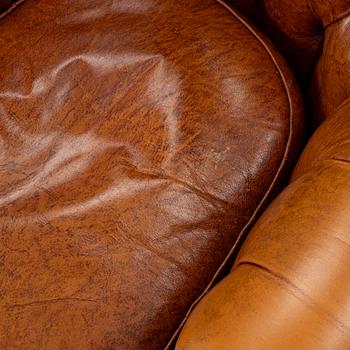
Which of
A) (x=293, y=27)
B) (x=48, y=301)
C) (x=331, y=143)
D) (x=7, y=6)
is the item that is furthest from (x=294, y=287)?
(x=7, y=6)

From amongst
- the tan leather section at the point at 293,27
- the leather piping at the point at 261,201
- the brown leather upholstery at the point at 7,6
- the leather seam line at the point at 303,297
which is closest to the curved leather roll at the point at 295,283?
the leather seam line at the point at 303,297

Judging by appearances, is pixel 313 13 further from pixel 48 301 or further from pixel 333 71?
pixel 48 301

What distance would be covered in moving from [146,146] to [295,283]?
37cm

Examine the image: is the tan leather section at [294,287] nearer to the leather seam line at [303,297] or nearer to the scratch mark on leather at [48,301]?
the leather seam line at [303,297]

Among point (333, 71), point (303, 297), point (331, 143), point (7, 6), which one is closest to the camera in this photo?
point (303, 297)

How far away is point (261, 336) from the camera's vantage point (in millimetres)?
492

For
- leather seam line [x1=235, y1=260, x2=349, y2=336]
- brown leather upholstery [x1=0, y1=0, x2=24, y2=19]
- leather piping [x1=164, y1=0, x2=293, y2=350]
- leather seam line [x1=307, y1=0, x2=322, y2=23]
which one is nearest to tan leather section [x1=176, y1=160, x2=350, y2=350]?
leather seam line [x1=235, y1=260, x2=349, y2=336]

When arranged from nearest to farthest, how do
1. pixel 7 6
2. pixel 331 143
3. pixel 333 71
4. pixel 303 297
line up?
pixel 303 297 → pixel 331 143 → pixel 333 71 → pixel 7 6

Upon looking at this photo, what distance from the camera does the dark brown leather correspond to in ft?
2.42

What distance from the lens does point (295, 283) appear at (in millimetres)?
506

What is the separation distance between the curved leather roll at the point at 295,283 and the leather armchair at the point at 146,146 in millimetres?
33

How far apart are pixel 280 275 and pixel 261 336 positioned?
60 millimetres

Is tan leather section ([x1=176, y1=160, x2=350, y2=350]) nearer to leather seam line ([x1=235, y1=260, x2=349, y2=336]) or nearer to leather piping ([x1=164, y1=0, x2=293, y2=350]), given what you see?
leather seam line ([x1=235, y1=260, x2=349, y2=336])

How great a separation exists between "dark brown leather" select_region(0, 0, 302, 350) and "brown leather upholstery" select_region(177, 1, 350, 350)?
16 centimetres
